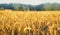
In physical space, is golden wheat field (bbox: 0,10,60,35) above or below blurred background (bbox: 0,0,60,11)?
below

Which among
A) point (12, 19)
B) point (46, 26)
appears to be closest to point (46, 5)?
point (46, 26)

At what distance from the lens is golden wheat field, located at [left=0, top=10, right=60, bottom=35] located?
1435 mm

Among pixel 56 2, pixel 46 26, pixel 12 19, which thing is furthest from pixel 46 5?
pixel 12 19

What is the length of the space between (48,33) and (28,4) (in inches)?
15.1

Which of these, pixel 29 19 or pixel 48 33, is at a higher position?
pixel 29 19

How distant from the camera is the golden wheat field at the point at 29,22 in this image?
1435 millimetres

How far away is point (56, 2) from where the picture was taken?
1.48 metres

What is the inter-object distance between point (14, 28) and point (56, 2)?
→ 53 cm

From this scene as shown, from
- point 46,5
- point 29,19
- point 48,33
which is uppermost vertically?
point 46,5

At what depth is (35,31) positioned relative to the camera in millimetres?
1442

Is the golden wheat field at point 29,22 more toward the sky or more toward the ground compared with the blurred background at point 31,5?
more toward the ground

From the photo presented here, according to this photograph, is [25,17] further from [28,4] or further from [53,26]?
[53,26]

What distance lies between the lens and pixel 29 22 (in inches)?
57.5

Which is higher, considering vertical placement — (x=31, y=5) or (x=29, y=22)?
(x=31, y=5)
